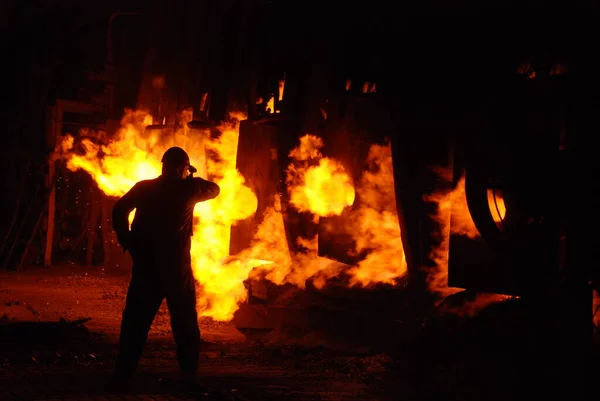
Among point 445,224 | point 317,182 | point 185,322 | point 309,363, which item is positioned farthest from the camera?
point 317,182

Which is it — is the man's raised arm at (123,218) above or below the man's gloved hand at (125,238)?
above

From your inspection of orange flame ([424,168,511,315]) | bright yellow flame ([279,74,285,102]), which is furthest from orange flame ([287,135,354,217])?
orange flame ([424,168,511,315])

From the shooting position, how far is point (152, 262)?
6500mm

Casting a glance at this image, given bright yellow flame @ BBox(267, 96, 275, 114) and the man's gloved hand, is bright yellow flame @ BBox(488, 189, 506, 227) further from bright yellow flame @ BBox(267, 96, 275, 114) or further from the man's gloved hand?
bright yellow flame @ BBox(267, 96, 275, 114)

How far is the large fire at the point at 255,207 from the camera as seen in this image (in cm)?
885

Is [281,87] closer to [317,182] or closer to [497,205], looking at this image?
[317,182]

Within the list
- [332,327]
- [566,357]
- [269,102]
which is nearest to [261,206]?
[269,102]

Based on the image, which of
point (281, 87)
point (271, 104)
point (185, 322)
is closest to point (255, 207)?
point (271, 104)

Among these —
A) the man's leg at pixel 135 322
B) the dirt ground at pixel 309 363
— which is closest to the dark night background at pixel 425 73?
the dirt ground at pixel 309 363

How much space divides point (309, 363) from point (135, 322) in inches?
81.9

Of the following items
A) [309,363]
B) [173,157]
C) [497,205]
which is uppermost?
[173,157]

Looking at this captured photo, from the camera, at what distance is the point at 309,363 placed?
24.9ft

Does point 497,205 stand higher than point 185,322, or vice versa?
point 497,205

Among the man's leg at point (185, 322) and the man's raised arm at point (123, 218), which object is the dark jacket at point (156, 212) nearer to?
the man's raised arm at point (123, 218)
